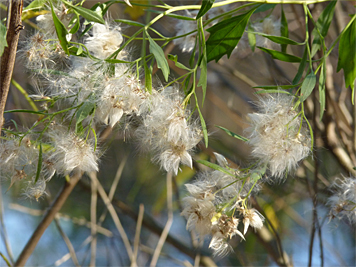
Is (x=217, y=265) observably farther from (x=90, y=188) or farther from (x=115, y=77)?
(x=115, y=77)

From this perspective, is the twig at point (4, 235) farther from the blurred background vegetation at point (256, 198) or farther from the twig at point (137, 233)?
the twig at point (137, 233)

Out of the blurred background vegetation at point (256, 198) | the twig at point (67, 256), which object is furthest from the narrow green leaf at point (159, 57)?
the twig at point (67, 256)

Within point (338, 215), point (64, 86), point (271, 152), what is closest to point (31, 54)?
point (64, 86)

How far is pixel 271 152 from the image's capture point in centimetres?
33

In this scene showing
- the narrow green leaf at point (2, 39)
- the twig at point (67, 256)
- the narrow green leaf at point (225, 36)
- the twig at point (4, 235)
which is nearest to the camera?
the narrow green leaf at point (2, 39)

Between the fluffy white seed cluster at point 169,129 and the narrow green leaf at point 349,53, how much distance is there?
18 cm

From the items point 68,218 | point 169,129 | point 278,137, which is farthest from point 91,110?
point 68,218

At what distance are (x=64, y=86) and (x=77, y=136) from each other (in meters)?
0.06

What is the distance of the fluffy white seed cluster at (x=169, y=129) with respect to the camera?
0.93 ft

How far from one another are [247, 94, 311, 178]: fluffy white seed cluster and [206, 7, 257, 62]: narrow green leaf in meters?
0.08

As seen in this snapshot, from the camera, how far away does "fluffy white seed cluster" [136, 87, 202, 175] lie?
0.28 meters

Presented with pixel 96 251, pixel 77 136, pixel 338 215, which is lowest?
pixel 96 251

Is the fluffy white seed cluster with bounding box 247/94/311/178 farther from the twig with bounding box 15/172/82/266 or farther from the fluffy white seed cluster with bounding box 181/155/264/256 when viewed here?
the twig with bounding box 15/172/82/266

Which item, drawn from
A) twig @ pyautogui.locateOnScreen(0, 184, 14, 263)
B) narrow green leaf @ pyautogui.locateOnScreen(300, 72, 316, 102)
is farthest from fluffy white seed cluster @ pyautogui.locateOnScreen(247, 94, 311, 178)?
twig @ pyautogui.locateOnScreen(0, 184, 14, 263)
